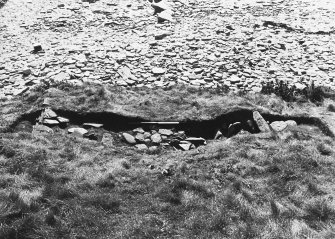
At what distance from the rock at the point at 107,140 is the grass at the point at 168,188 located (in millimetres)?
285

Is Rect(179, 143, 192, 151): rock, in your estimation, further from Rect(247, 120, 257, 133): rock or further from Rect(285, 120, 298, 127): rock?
Rect(285, 120, 298, 127): rock

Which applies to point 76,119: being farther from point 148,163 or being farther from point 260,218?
point 260,218

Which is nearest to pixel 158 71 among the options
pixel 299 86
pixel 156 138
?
pixel 156 138

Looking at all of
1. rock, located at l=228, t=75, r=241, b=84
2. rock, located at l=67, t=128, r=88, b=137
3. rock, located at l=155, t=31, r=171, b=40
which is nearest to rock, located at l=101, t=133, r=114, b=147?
rock, located at l=67, t=128, r=88, b=137

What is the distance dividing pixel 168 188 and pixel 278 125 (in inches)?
199

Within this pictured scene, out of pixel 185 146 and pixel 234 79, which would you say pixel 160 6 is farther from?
pixel 185 146

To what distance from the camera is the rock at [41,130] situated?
37.2ft

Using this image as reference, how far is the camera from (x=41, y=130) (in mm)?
11539

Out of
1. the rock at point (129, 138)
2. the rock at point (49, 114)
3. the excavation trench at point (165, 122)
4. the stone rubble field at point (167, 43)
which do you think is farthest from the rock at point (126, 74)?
the rock at point (129, 138)

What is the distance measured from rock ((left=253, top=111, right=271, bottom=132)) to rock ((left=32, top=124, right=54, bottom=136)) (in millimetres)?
6752

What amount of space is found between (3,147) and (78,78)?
200 inches

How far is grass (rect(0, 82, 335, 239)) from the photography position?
→ 26.4 ft

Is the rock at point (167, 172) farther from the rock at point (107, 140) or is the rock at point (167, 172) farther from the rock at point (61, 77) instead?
the rock at point (61, 77)

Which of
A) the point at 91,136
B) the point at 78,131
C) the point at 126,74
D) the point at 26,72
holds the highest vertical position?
the point at 26,72
